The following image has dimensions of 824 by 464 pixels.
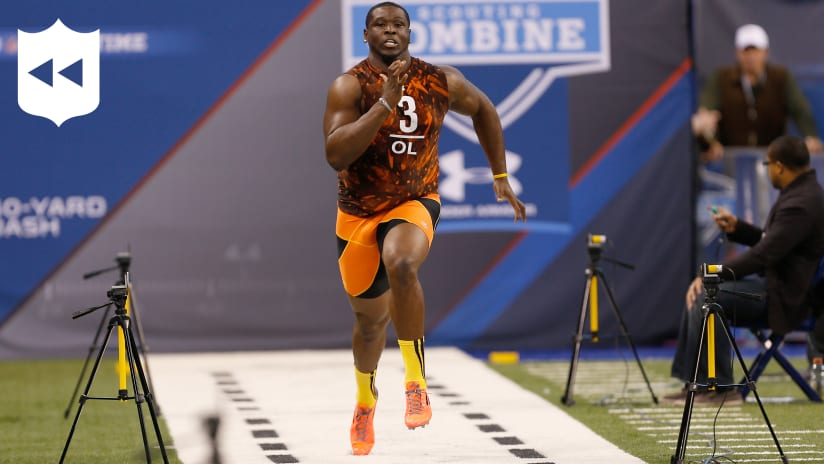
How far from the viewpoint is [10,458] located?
604cm

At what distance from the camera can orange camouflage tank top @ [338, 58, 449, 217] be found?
5547 mm

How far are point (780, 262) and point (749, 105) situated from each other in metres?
3.46

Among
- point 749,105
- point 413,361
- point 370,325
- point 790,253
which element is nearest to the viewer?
point 413,361

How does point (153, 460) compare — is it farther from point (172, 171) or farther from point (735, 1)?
point (735, 1)

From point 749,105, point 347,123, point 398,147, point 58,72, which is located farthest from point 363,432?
point 749,105

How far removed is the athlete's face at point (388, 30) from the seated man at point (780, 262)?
2.42m

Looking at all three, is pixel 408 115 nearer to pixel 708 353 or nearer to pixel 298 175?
pixel 708 353

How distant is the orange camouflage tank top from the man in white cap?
5.06 metres

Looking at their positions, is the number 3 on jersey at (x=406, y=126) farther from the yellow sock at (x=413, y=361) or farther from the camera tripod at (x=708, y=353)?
the camera tripod at (x=708, y=353)

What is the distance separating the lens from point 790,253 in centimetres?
712

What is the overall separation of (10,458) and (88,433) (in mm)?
742

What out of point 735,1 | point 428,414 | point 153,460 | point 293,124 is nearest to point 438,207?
point 428,414

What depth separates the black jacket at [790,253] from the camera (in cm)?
696

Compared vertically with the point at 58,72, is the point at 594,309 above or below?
below
